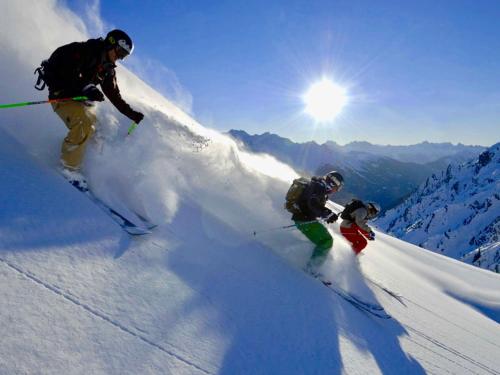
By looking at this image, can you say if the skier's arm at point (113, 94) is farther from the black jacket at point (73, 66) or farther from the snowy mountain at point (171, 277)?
the black jacket at point (73, 66)

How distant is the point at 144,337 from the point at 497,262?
166 metres

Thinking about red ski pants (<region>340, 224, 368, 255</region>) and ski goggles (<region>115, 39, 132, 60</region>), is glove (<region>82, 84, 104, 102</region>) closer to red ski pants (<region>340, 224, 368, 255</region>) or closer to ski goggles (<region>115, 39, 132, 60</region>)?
ski goggles (<region>115, 39, 132, 60</region>)

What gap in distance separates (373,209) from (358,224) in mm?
970

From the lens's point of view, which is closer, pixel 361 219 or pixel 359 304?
pixel 359 304

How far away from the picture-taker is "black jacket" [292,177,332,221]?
789 centimetres

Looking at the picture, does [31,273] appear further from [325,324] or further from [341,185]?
[341,185]

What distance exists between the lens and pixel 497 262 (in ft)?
458

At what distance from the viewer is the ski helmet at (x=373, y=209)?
36.6 feet

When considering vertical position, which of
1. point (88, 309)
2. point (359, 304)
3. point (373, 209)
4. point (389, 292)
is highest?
point (373, 209)

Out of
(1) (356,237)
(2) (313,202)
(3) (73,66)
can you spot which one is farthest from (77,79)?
(1) (356,237)

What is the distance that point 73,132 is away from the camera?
579 centimetres

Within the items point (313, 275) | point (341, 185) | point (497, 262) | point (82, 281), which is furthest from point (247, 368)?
point (497, 262)

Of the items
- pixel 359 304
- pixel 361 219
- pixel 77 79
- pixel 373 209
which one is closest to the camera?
pixel 77 79

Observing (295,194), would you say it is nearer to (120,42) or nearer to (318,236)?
(318,236)
